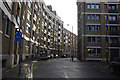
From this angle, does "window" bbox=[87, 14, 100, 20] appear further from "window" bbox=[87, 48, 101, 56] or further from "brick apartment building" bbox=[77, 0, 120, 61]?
"window" bbox=[87, 48, 101, 56]

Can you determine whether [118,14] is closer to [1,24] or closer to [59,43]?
[1,24]

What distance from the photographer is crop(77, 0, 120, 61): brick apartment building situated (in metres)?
32.6

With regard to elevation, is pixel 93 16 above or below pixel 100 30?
above

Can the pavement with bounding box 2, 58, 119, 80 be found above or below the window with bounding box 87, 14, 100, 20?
below

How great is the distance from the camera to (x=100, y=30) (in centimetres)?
3353

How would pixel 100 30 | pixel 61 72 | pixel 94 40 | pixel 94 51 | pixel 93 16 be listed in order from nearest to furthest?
pixel 61 72, pixel 94 51, pixel 94 40, pixel 100 30, pixel 93 16

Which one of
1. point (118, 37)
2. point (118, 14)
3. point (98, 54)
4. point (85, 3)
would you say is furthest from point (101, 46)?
point (85, 3)

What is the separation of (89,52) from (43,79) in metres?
25.4

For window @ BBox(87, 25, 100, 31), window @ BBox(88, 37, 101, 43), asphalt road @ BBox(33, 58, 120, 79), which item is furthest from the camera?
window @ BBox(87, 25, 100, 31)

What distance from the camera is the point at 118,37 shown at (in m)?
33.3

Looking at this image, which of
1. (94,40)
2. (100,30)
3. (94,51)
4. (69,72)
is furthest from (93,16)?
(69,72)

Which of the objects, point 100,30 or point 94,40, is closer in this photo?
point 94,40

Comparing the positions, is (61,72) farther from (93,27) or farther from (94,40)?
(93,27)

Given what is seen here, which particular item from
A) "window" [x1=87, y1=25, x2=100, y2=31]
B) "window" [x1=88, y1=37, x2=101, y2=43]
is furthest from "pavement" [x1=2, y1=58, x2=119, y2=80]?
"window" [x1=87, y1=25, x2=100, y2=31]
